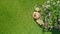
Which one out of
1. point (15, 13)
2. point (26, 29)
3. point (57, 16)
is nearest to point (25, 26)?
point (26, 29)

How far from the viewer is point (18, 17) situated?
2889 mm

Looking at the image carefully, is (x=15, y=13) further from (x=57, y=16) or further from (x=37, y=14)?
(x=57, y=16)

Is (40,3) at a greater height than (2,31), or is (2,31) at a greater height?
(40,3)

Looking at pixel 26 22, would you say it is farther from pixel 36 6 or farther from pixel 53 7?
pixel 53 7

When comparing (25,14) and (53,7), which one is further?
(25,14)

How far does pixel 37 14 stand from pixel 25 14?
17 centimetres

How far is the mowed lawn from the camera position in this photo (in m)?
2.85

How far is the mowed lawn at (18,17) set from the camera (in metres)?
2.85

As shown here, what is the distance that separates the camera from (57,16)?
2.69 meters

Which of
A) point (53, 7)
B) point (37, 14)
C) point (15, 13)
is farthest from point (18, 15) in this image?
point (53, 7)

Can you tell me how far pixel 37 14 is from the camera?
9.34ft

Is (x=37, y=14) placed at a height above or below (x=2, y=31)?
above

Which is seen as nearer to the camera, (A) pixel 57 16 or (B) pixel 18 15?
(A) pixel 57 16

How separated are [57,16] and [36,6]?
0.35 metres
